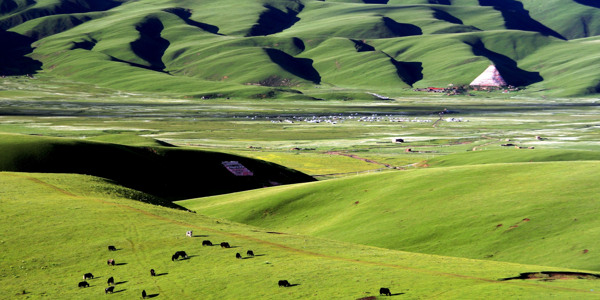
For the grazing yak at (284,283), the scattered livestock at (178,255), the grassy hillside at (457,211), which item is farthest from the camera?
the grassy hillside at (457,211)

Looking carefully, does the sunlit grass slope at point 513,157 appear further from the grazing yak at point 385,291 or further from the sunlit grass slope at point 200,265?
the grazing yak at point 385,291

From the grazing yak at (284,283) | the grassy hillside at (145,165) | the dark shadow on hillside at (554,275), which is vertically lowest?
the grassy hillside at (145,165)

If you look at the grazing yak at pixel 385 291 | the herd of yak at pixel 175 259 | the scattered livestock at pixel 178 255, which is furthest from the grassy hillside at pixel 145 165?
the grazing yak at pixel 385 291

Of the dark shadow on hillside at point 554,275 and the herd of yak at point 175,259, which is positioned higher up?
the herd of yak at point 175,259

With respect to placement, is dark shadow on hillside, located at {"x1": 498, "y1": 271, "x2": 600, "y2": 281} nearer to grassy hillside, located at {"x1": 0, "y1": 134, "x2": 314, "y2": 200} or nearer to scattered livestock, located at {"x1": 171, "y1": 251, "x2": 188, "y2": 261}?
scattered livestock, located at {"x1": 171, "y1": 251, "x2": 188, "y2": 261}

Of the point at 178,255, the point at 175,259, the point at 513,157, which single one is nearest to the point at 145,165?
the point at 178,255

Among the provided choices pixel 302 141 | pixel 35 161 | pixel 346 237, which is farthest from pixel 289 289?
pixel 302 141

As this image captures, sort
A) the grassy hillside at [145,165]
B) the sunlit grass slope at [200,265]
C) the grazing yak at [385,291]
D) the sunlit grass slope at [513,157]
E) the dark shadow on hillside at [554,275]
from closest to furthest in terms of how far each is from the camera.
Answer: the grazing yak at [385,291], the sunlit grass slope at [200,265], the dark shadow on hillside at [554,275], the grassy hillside at [145,165], the sunlit grass slope at [513,157]
